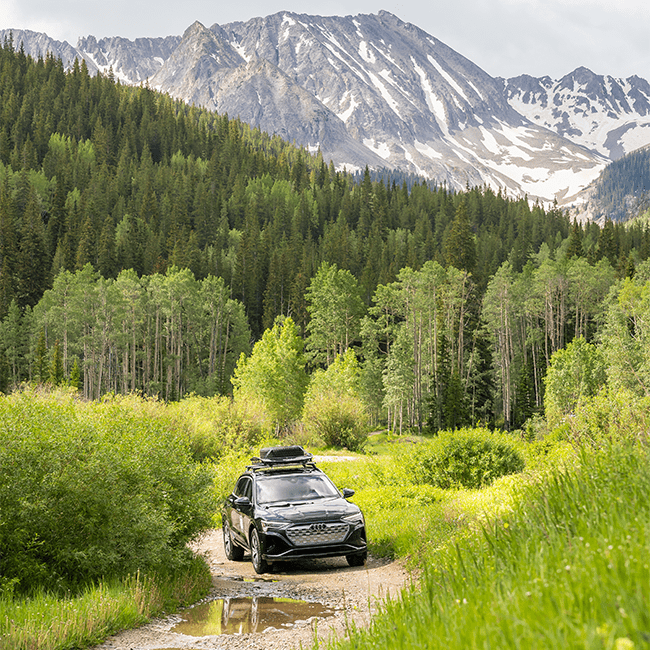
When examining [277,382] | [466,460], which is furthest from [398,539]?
[277,382]

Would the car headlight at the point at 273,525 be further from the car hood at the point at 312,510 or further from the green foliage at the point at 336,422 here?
the green foliage at the point at 336,422

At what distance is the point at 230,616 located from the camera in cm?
895

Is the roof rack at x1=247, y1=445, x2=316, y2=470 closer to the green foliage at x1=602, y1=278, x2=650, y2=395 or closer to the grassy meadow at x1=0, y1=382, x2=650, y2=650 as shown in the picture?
the grassy meadow at x1=0, y1=382, x2=650, y2=650

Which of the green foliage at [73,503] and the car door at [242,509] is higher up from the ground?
the green foliage at [73,503]

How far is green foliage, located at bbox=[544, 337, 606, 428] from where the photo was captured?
194 ft

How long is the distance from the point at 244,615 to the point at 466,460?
38.1 feet

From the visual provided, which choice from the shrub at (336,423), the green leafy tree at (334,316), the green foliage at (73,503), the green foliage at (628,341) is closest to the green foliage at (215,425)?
the shrub at (336,423)

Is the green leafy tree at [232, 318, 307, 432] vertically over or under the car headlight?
under

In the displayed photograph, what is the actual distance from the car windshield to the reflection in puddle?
2.89 m

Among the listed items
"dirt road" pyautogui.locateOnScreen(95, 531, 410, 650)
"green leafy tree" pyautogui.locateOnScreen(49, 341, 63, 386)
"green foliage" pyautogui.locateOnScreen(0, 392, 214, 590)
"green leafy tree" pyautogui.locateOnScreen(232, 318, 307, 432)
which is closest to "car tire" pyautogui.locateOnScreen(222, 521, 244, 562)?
"dirt road" pyautogui.locateOnScreen(95, 531, 410, 650)

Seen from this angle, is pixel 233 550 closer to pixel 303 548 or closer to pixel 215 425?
pixel 303 548

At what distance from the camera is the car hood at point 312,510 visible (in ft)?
38.2

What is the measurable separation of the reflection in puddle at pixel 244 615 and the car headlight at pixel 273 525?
1.70m

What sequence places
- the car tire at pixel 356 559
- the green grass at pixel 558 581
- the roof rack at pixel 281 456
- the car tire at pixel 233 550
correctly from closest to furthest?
1. the green grass at pixel 558 581
2. the car tire at pixel 356 559
3. the car tire at pixel 233 550
4. the roof rack at pixel 281 456
